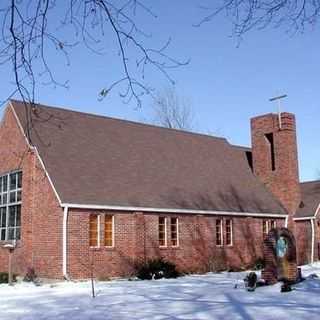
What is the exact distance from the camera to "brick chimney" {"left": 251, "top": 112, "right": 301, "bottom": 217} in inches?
A: 1323

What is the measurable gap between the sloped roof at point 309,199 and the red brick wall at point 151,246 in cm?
381

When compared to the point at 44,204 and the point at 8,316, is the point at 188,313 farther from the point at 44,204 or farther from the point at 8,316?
the point at 44,204

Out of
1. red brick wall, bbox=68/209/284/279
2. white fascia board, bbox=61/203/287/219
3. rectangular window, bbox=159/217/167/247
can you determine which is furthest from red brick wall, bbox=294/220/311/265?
rectangular window, bbox=159/217/167/247

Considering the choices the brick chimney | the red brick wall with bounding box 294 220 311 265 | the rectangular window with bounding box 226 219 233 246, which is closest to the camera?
the rectangular window with bounding box 226 219 233 246

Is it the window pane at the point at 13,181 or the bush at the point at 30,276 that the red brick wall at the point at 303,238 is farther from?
the window pane at the point at 13,181

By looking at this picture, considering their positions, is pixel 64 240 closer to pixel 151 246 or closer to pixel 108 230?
pixel 108 230

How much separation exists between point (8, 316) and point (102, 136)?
16.4 metres

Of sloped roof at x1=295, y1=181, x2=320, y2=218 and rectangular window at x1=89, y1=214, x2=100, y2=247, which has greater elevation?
sloped roof at x1=295, y1=181, x2=320, y2=218

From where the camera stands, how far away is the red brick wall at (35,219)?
22953 millimetres

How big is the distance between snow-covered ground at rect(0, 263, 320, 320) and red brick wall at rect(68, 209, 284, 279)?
380 centimetres

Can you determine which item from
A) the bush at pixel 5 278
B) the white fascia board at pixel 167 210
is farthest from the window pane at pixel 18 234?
the white fascia board at pixel 167 210

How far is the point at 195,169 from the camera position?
101 feet

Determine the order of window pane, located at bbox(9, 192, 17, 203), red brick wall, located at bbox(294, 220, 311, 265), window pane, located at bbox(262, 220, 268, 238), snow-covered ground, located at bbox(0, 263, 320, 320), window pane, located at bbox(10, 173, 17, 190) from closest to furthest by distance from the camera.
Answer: snow-covered ground, located at bbox(0, 263, 320, 320) → window pane, located at bbox(9, 192, 17, 203) → window pane, located at bbox(10, 173, 17, 190) → window pane, located at bbox(262, 220, 268, 238) → red brick wall, located at bbox(294, 220, 311, 265)

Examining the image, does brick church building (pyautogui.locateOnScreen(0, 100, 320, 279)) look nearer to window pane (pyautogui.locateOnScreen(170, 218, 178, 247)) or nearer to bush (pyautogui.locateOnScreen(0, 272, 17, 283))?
window pane (pyautogui.locateOnScreen(170, 218, 178, 247))
